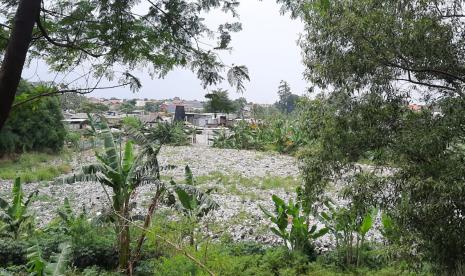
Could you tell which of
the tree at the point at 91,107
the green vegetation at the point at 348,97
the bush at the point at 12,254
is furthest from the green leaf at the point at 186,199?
the bush at the point at 12,254

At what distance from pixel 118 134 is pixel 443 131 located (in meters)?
4.37

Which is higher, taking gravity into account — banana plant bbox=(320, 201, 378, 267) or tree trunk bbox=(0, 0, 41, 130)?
tree trunk bbox=(0, 0, 41, 130)

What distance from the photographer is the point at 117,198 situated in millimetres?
4996

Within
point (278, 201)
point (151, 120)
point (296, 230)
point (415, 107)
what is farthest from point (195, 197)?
point (151, 120)

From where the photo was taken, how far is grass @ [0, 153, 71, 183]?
1204 cm

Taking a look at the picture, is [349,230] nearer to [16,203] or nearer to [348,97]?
[348,97]

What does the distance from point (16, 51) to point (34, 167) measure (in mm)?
13148

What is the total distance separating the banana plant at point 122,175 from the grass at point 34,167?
777cm

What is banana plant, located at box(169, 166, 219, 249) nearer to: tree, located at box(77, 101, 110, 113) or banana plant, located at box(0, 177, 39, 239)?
tree, located at box(77, 101, 110, 113)

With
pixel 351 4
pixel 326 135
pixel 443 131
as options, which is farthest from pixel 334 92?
pixel 443 131

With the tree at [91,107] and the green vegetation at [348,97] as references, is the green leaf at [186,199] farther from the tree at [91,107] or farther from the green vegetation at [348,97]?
the tree at [91,107]

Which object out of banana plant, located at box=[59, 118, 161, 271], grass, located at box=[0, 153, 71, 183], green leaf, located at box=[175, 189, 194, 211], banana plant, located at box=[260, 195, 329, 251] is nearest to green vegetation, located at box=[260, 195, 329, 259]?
banana plant, located at box=[260, 195, 329, 251]

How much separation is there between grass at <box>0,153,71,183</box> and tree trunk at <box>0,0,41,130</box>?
429 inches

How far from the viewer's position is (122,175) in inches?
196
